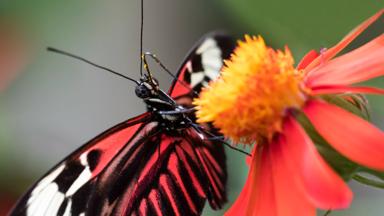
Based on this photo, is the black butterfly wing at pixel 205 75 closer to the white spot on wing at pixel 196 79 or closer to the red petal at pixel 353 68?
the white spot on wing at pixel 196 79

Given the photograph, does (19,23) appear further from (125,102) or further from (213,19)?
(213,19)

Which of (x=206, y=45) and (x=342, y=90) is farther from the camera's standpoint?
(x=206, y=45)

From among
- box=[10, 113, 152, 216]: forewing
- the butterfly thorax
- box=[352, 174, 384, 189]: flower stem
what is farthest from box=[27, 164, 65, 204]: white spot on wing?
box=[352, 174, 384, 189]: flower stem

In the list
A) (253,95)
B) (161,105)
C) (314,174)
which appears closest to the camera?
(314,174)

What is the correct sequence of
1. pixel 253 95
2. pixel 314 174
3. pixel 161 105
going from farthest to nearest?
pixel 161 105, pixel 253 95, pixel 314 174

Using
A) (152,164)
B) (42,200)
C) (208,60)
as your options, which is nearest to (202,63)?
(208,60)

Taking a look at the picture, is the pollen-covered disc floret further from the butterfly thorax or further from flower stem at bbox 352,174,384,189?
the butterfly thorax

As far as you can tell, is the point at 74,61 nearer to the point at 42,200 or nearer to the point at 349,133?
the point at 42,200

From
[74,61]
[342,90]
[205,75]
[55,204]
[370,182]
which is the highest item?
[74,61]
